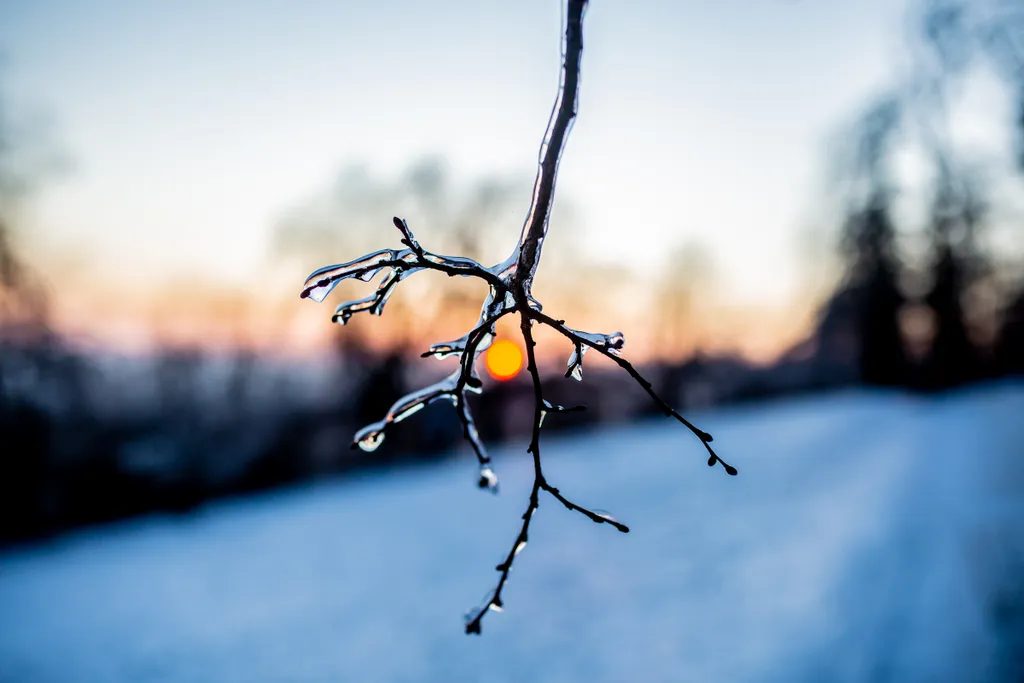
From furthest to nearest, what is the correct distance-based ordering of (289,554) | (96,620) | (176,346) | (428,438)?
(428,438) → (176,346) → (289,554) → (96,620)

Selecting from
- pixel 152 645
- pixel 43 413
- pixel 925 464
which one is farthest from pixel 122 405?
pixel 925 464

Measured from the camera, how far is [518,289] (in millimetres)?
925

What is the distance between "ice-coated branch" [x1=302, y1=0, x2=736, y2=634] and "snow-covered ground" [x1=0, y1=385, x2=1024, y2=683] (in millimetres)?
5178

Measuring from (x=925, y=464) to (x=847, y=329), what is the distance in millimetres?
14801

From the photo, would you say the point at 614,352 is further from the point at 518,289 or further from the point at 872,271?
the point at 872,271

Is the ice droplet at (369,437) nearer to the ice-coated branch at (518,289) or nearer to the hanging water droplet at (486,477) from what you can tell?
the ice-coated branch at (518,289)

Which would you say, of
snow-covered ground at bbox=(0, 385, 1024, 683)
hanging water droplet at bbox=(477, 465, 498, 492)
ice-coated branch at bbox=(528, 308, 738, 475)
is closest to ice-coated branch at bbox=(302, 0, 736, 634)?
ice-coated branch at bbox=(528, 308, 738, 475)

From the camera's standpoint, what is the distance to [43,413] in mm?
8602

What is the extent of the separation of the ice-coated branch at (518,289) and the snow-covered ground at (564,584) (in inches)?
204

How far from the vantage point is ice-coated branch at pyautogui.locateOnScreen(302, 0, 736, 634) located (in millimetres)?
883

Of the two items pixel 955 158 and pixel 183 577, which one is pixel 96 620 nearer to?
pixel 183 577

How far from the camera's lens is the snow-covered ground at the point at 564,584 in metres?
5.55

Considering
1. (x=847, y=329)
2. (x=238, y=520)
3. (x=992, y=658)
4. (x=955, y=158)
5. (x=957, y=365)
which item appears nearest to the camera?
(x=992, y=658)

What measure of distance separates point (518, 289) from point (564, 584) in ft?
23.2
